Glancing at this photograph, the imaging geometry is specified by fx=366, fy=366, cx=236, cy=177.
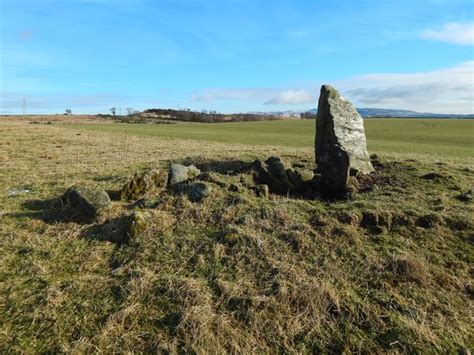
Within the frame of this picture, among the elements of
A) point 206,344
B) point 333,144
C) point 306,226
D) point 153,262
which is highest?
point 333,144

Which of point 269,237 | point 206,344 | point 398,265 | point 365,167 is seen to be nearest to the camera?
point 206,344

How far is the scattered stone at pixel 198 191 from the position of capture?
28.0ft

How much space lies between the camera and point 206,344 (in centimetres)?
449

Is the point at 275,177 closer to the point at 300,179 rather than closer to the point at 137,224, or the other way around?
the point at 300,179

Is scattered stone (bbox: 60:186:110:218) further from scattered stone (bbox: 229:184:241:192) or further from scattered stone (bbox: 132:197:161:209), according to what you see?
scattered stone (bbox: 229:184:241:192)

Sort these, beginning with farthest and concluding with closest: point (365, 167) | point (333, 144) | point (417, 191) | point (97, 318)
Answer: point (365, 167) < point (333, 144) < point (417, 191) < point (97, 318)

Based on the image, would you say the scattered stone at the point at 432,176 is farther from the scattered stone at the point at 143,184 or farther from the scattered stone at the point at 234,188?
the scattered stone at the point at 143,184

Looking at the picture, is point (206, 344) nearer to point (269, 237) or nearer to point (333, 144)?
point (269, 237)

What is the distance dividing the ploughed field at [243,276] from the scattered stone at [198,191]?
0.15 m

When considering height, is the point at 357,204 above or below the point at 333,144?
below

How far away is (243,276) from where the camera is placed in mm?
5777

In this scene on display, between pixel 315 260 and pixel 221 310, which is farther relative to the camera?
pixel 315 260

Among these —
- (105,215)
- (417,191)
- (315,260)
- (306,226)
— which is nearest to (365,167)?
(417,191)

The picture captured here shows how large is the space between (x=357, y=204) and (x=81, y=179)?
9365 millimetres
